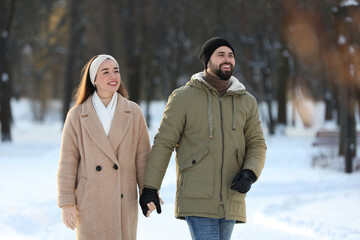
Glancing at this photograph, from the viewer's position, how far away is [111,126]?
4.55 meters

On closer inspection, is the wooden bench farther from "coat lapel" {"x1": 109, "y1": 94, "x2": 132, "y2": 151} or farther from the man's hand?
the man's hand

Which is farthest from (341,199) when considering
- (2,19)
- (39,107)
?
(39,107)

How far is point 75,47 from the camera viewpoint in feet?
85.5

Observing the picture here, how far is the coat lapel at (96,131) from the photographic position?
4473mm

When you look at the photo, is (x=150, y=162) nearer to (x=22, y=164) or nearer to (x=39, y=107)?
(x=22, y=164)

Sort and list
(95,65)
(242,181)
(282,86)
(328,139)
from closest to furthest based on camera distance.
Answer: (242,181) → (95,65) → (328,139) → (282,86)

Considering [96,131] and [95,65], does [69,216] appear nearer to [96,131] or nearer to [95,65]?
[96,131]

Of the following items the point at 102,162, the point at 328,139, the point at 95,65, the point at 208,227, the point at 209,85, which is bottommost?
the point at 328,139

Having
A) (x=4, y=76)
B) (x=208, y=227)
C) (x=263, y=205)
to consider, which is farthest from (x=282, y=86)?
(x=208, y=227)

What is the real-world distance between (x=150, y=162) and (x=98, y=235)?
2.08 ft

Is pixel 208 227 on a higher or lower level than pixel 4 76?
lower

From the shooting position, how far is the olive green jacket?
14.4ft

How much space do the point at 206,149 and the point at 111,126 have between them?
707mm

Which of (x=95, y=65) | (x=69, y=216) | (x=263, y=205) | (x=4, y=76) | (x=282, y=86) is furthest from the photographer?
(x=282, y=86)
